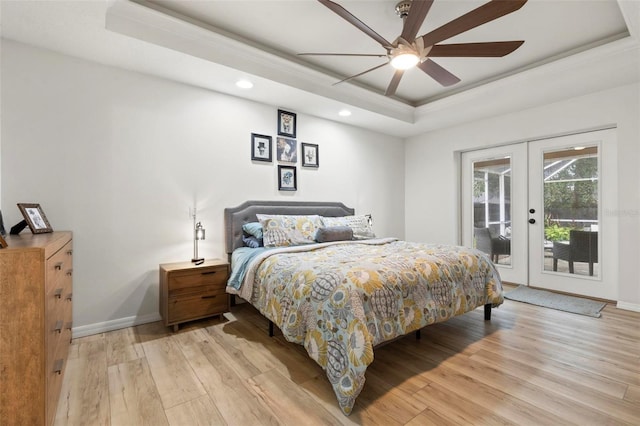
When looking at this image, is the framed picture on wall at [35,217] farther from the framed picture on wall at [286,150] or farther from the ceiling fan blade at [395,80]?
the ceiling fan blade at [395,80]

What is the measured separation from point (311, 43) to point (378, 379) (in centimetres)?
288

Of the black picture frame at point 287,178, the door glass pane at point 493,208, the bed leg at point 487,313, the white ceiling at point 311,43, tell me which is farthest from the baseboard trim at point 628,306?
the black picture frame at point 287,178

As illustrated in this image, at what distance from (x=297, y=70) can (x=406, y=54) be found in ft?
4.53

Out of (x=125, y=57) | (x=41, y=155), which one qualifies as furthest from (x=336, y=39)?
(x=41, y=155)

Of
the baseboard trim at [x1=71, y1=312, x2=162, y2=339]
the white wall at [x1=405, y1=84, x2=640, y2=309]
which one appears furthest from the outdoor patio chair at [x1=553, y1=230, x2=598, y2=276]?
the baseboard trim at [x1=71, y1=312, x2=162, y2=339]

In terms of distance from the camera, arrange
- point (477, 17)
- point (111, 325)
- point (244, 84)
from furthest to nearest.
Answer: point (244, 84)
point (111, 325)
point (477, 17)

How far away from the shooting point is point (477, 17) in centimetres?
184

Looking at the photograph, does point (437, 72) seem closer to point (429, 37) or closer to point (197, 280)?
point (429, 37)

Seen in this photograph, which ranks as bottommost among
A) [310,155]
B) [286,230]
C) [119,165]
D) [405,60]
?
[286,230]

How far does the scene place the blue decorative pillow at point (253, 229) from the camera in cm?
318

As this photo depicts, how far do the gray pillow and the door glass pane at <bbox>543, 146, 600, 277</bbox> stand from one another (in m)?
2.70

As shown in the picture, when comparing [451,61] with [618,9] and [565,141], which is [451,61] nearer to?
[618,9]

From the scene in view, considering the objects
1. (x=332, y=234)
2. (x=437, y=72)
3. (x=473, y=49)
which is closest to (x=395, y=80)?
(x=437, y=72)

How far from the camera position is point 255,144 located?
3574mm
